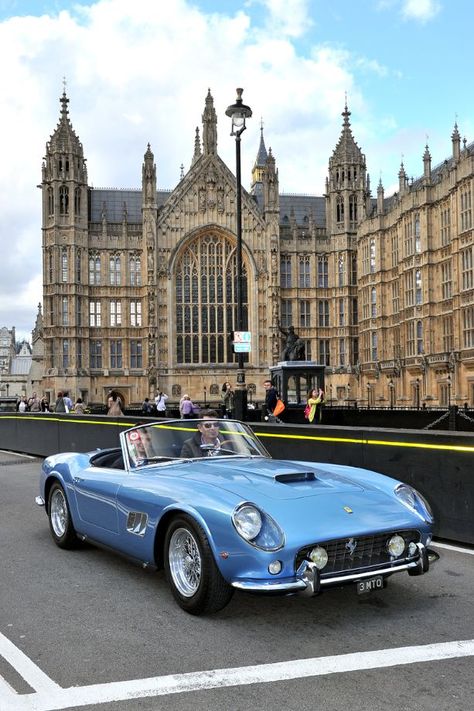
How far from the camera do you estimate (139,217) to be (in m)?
58.7

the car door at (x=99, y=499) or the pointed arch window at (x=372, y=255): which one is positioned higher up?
the pointed arch window at (x=372, y=255)

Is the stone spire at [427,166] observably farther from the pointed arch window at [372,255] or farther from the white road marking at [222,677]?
the white road marking at [222,677]

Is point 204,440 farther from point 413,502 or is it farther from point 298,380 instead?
point 298,380

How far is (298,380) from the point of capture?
891 inches

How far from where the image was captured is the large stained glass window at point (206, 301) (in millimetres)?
54375

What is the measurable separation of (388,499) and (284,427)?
5136 millimetres

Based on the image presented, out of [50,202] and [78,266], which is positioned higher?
[50,202]

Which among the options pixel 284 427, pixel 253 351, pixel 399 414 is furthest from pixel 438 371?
pixel 284 427

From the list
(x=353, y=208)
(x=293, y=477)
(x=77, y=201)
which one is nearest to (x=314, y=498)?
(x=293, y=477)

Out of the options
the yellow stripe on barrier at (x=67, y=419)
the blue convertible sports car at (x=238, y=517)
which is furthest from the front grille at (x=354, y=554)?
the yellow stripe on barrier at (x=67, y=419)

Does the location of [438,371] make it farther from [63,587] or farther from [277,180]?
[63,587]

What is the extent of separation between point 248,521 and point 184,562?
0.76 metres

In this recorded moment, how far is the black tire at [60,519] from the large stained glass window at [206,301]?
152 ft

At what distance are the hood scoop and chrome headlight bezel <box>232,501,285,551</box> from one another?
0.69 m
